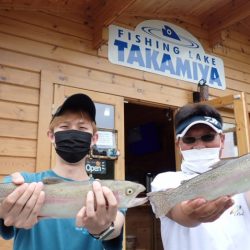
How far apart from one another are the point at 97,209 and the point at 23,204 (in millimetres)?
394

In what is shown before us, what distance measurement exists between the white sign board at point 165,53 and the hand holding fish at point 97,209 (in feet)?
11.3

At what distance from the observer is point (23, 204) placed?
6.38 ft

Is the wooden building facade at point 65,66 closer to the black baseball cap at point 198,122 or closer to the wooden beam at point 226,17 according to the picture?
the wooden beam at point 226,17

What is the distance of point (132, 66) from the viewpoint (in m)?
5.38

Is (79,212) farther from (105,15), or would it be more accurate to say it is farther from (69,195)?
(105,15)

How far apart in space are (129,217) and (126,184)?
5235 mm

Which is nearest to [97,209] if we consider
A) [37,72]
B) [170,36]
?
[37,72]

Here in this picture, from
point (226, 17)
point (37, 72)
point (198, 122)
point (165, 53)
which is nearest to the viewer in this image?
point (198, 122)

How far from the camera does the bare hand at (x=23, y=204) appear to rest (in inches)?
76.3

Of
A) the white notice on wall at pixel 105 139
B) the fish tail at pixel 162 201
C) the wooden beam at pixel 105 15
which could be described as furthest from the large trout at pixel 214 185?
the wooden beam at pixel 105 15

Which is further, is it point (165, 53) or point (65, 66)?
point (165, 53)

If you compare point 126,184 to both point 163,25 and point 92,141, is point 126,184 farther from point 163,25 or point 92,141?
point 163,25

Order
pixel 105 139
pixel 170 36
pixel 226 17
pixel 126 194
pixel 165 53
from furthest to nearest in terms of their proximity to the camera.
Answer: pixel 226 17, pixel 170 36, pixel 165 53, pixel 105 139, pixel 126 194

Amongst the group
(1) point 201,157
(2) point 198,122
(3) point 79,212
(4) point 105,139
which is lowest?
(3) point 79,212
